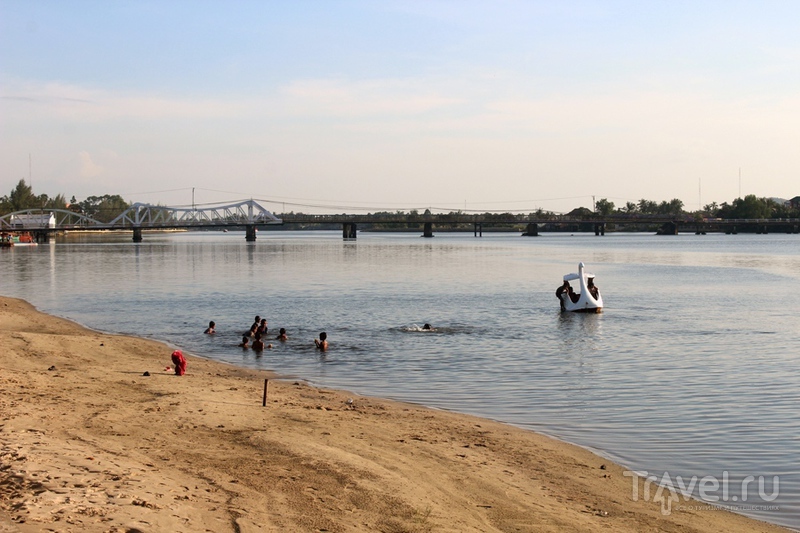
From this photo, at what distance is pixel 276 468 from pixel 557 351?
61.4 feet

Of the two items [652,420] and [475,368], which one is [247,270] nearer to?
[475,368]

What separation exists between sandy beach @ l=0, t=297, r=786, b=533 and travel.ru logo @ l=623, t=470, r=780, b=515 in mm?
252

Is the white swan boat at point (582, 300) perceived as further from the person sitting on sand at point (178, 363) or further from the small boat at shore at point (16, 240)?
the small boat at shore at point (16, 240)

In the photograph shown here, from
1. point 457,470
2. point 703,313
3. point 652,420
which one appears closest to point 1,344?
point 457,470

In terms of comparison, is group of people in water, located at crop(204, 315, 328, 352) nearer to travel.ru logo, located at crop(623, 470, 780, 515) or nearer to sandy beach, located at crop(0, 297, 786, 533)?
sandy beach, located at crop(0, 297, 786, 533)

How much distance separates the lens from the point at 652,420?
17.2 meters

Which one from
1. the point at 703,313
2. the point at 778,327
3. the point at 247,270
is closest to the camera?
the point at 778,327

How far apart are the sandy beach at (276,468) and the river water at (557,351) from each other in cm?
176

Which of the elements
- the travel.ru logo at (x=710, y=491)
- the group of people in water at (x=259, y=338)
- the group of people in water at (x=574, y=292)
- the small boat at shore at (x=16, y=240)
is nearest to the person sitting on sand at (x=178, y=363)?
the group of people in water at (x=259, y=338)

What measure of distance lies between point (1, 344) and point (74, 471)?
14428 millimetres

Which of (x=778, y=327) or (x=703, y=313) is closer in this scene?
(x=778, y=327)

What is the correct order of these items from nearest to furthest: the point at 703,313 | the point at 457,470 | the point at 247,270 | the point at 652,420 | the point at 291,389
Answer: the point at 457,470 → the point at 652,420 → the point at 291,389 → the point at 703,313 → the point at 247,270

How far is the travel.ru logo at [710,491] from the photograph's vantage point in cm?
1179

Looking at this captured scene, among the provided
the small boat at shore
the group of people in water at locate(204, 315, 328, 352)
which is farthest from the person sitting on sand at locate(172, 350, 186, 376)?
the small boat at shore
